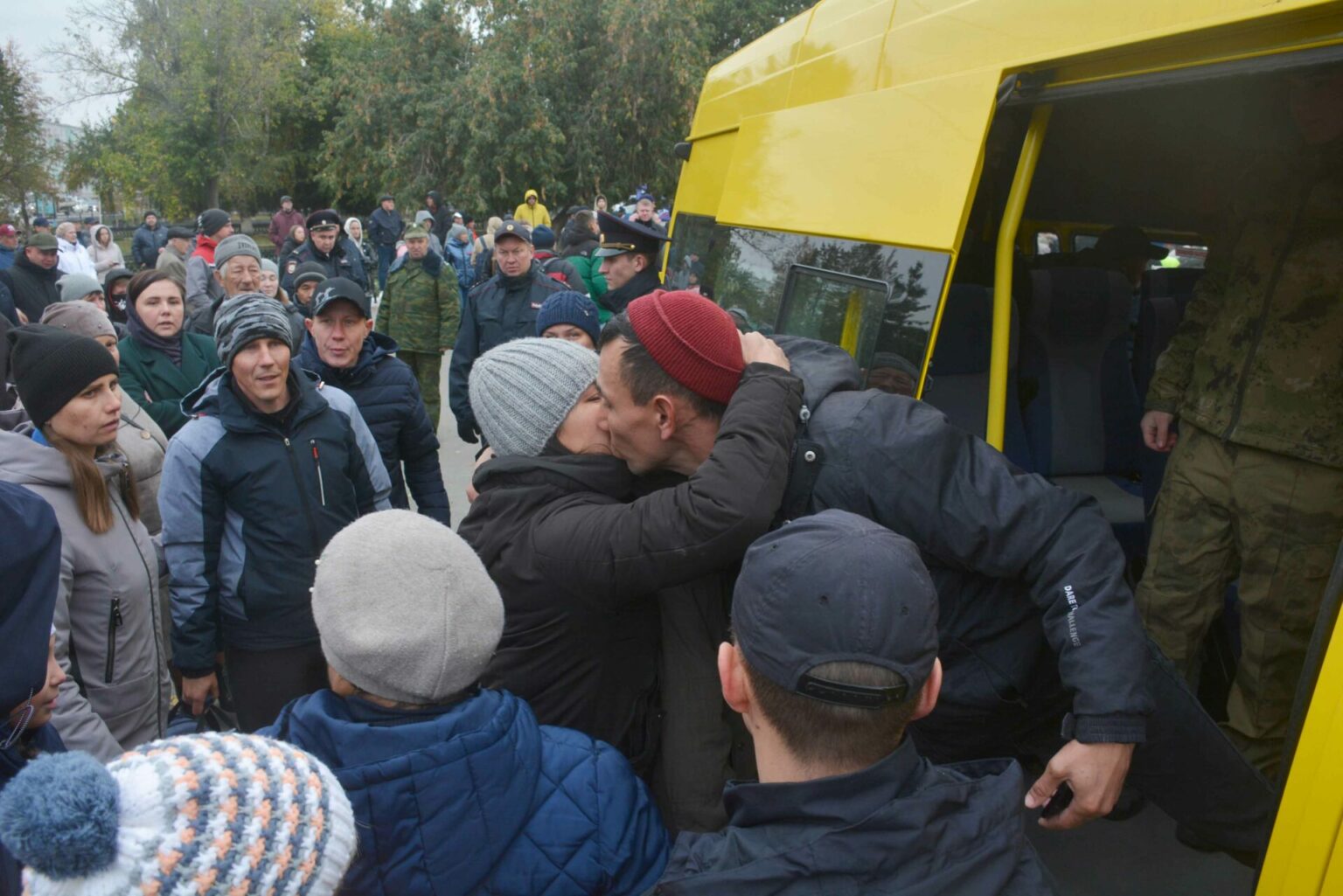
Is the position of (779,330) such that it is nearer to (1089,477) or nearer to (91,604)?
(1089,477)

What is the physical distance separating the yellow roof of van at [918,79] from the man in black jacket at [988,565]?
0.96 metres

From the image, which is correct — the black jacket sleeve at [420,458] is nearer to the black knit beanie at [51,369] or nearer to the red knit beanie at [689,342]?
the black knit beanie at [51,369]

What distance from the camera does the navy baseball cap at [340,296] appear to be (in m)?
3.99

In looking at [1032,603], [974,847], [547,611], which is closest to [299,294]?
[547,611]

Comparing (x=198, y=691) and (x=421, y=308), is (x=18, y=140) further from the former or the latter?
(x=198, y=691)

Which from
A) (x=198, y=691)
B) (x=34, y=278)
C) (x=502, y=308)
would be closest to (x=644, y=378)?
(x=198, y=691)

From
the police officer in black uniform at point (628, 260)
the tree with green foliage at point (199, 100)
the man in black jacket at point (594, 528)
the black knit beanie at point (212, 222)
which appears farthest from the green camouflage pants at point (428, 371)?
the tree with green foliage at point (199, 100)

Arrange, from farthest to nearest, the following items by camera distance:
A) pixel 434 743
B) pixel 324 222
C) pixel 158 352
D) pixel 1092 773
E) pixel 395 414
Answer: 1. pixel 324 222
2. pixel 158 352
3. pixel 395 414
4. pixel 1092 773
5. pixel 434 743

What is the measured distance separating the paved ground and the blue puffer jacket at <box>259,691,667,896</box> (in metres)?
1.64

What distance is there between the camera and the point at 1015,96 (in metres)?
2.54

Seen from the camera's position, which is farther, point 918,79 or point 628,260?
point 628,260

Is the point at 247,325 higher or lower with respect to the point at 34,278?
higher

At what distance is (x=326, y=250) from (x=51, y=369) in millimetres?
7158

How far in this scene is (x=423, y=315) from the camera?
729 centimetres
